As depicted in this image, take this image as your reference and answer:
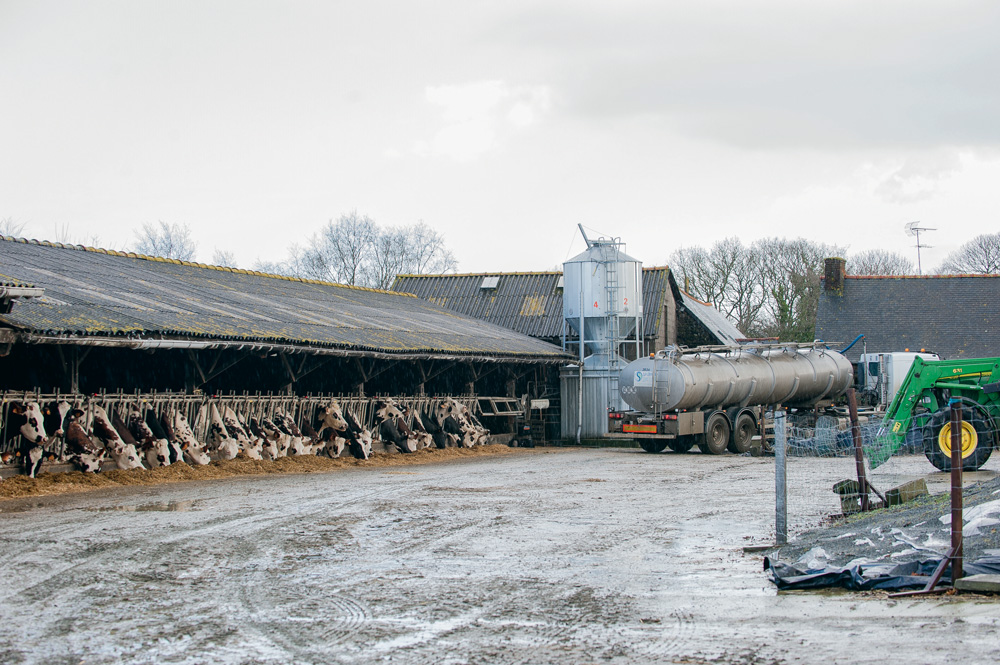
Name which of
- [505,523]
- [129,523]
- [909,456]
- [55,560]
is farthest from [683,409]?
[55,560]

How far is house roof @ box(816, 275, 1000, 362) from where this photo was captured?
3979 cm

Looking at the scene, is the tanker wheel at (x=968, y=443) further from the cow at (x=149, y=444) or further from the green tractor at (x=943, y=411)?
the cow at (x=149, y=444)

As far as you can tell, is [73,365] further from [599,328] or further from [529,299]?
[529,299]

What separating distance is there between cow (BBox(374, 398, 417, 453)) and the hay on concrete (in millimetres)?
253

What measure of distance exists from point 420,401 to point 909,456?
11.8 meters

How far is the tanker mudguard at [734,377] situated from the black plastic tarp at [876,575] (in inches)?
674

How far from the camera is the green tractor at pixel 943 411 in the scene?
60.4 ft

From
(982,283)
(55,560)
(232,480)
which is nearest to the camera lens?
(55,560)

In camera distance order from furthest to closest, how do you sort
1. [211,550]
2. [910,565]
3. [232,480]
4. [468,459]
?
[468,459] → [232,480] → [211,550] → [910,565]

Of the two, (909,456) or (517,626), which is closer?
(517,626)

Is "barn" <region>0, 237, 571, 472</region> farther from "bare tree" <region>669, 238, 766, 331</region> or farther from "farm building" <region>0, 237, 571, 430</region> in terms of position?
"bare tree" <region>669, 238, 766, 331</region>

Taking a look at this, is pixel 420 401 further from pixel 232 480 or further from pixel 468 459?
pixel 232 480

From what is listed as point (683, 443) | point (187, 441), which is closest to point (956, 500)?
point (187, 441)

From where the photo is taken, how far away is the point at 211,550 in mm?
9867
